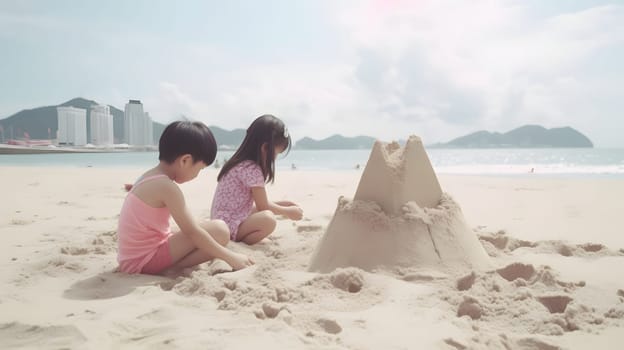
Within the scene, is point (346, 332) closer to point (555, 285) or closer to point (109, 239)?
point (555, 285)

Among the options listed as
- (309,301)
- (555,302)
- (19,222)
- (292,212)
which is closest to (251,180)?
(292,212)

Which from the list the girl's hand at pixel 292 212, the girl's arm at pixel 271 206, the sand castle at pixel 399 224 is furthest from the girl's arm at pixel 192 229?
the girl's hand at pixel 292 212

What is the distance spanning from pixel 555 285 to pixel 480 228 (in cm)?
199

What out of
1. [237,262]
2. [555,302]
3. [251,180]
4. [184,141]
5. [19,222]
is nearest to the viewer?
[555,302]

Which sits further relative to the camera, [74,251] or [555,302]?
[74,251]

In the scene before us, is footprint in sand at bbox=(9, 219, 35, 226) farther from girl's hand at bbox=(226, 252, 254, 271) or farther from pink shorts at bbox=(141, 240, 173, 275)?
girl's hand at bbox=(226, 252, 254, 271)

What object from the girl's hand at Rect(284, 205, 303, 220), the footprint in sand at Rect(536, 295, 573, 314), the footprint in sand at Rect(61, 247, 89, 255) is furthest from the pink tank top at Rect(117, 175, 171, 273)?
the footprint in sand at Rect(536, 295, 573, 314)

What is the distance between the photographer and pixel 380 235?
2.29 m

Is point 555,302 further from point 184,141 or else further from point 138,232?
point 138,232

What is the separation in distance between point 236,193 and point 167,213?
777mm

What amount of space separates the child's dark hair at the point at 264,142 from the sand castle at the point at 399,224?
2.66 ft

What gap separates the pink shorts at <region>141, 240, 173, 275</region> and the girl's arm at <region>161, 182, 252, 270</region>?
0.16 metres

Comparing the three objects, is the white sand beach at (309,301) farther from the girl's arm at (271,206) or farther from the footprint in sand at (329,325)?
the girl's arm at (271,206)

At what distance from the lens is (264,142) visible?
3125 mm
